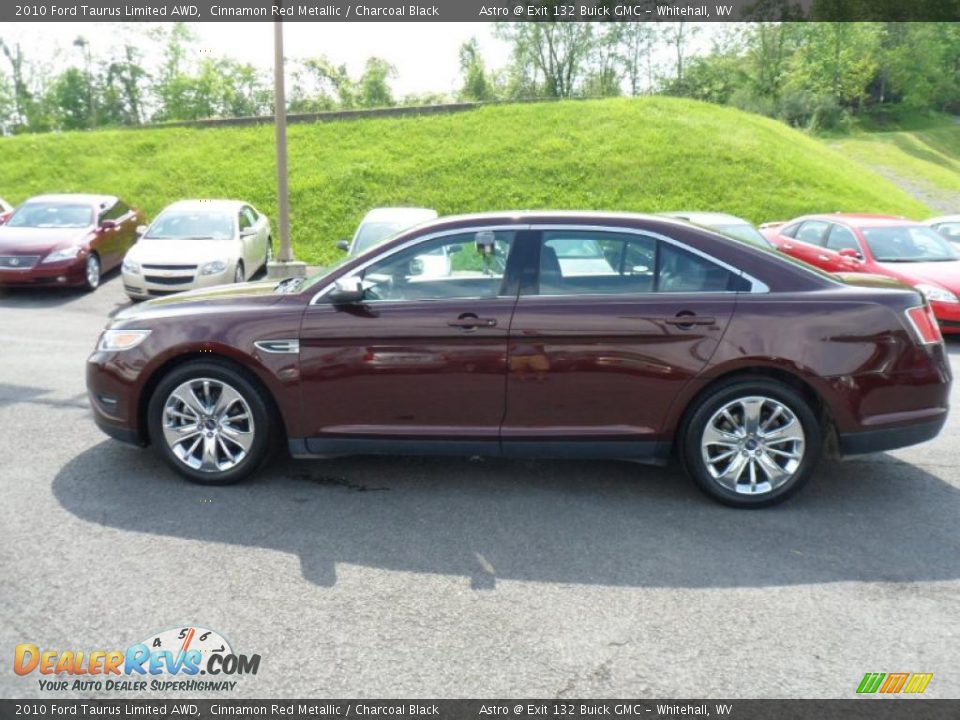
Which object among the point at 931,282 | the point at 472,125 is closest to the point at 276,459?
the point at 931,282

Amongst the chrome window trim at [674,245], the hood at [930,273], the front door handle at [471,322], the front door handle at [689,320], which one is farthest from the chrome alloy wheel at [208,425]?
the hood at [930,273]

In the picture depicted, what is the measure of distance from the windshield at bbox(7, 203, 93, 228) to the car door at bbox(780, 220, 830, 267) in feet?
38.9

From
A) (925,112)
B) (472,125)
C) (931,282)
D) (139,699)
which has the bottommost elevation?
(139,699)

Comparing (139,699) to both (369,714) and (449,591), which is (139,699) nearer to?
(369,714)

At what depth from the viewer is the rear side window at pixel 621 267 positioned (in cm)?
462

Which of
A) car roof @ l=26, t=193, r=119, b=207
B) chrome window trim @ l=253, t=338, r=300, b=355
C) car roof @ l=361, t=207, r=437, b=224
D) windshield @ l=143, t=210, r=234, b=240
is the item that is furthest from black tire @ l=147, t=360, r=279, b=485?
car roof @ l=26, t=193, r=119, b=207

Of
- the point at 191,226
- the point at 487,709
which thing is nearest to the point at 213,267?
the point at 191,226

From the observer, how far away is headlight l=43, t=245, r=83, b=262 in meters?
12.9

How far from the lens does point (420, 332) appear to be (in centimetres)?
459

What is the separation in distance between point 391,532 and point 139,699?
1582 mm

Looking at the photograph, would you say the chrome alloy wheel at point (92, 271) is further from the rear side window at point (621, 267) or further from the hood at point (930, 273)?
the hood at point (930, 273)

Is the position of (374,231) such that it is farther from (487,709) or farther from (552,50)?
(552,50)

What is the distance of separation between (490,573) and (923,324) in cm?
284

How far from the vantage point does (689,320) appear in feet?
14.8
